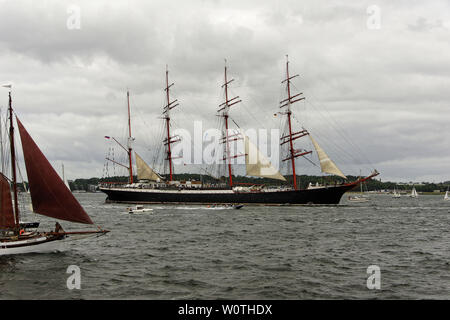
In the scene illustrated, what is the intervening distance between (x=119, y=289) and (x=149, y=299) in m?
2.31

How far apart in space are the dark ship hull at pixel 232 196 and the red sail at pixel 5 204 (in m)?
56.6

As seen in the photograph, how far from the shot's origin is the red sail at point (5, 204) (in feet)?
85.5

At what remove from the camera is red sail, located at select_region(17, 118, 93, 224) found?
25734mm

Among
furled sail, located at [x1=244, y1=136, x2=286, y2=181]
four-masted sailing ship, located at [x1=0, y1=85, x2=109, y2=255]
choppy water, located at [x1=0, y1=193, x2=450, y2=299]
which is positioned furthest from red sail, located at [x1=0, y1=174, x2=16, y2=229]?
furled sail, located at [x1=244, y1=136, x2=286, y2=181]

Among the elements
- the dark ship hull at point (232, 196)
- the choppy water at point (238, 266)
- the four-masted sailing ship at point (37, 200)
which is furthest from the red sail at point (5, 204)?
the dark ship hull at point (232, 196)

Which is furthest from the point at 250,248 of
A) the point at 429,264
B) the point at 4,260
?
the point at 4,260

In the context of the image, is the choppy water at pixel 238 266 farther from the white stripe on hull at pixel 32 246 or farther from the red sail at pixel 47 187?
the red sail at pixel 47 187

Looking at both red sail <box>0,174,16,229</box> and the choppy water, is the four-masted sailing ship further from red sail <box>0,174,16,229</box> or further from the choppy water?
the choppy water

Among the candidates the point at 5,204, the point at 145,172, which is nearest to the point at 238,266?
the point at 5,204

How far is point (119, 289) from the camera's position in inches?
718

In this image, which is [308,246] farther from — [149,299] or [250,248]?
[149,299]

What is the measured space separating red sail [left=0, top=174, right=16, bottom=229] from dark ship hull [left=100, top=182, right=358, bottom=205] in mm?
56604

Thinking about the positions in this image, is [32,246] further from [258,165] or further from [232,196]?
[258,165]
